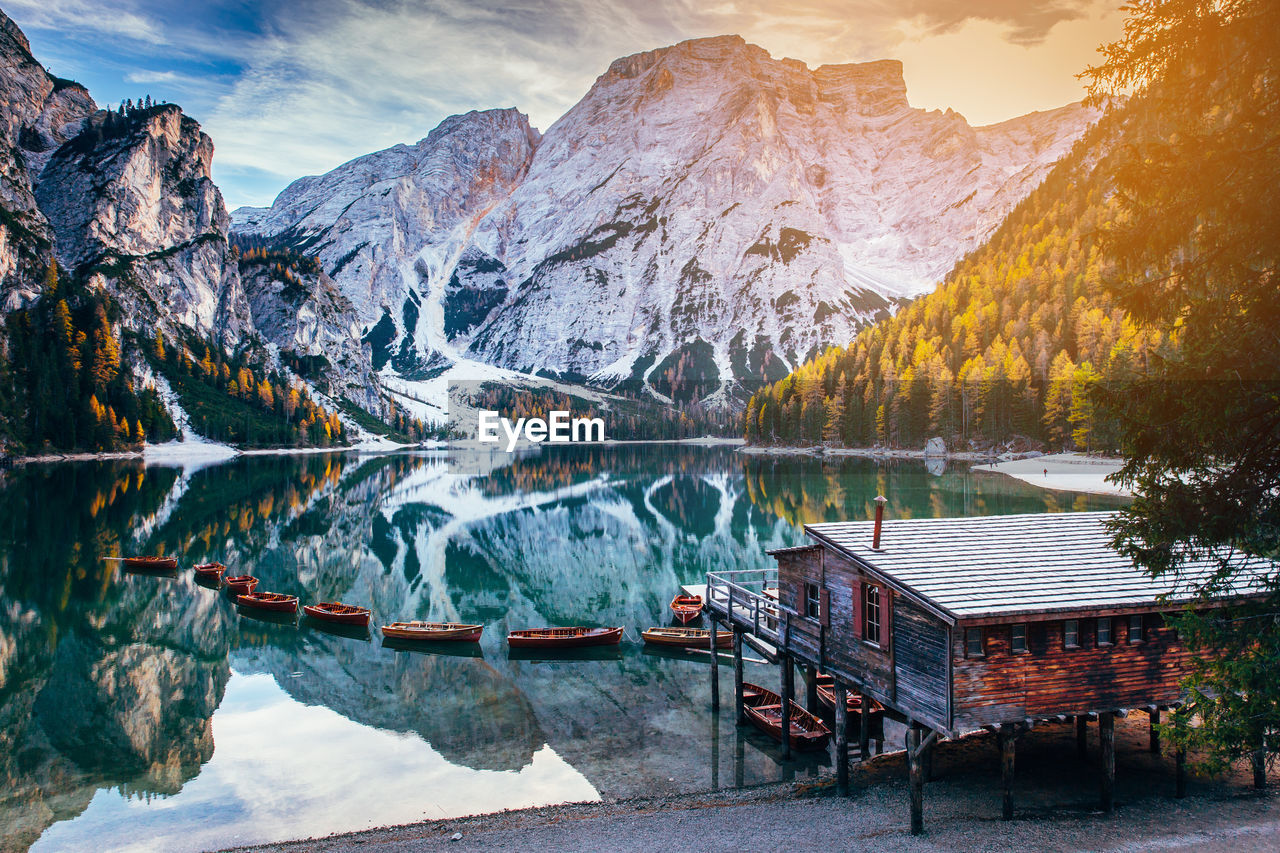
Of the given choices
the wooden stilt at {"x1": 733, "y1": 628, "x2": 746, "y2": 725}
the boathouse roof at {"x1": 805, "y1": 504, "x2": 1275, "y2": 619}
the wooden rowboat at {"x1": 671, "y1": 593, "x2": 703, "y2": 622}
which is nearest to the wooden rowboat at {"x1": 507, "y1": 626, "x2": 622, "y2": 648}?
the wooden rowboat at {"x1": 671, "y1": 593, "x2": 703, "y2": 622}

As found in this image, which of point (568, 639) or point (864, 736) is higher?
point (864, 736)

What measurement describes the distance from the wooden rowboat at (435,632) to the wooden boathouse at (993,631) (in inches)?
896

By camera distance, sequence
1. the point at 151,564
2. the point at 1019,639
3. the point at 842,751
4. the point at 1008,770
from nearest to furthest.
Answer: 1. the point at 1019,639
2. the point at 1008,770
3. the point at 842,751
4. the point at 151,564

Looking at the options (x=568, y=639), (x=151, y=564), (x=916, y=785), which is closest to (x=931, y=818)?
(x=916, y=785)

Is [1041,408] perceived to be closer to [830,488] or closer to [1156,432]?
[830,488]

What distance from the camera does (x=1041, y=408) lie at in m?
123

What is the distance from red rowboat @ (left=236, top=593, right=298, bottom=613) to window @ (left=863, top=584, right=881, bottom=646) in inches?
1502

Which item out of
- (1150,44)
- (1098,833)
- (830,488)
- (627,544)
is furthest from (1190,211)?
(830,488)

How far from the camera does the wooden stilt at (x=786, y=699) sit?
25.0 m

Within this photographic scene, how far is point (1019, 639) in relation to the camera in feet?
58.6

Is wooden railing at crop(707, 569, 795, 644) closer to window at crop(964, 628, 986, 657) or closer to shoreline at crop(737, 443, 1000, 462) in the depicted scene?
window at crop(964, 628, 986, 657)

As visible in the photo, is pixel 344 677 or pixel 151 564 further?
pixel 151 564

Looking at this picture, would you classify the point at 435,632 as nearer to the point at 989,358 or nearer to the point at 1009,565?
the point at 1009,565

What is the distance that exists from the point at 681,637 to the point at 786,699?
12858 mm
